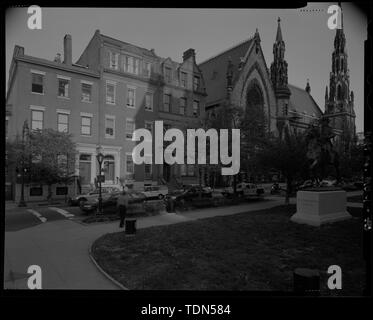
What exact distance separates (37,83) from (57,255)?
357 centimetres

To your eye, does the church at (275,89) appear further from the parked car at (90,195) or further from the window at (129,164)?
the parked car at (90,195)

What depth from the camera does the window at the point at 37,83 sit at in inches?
158

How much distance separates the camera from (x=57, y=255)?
165 inches

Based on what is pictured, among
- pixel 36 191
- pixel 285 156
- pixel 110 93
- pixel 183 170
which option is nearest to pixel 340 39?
pixel 183 170

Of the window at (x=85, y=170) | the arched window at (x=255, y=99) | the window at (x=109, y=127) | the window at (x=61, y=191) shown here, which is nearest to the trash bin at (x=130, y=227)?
the window at (x=61, y=191)

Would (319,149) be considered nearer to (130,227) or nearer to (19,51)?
(130,227)

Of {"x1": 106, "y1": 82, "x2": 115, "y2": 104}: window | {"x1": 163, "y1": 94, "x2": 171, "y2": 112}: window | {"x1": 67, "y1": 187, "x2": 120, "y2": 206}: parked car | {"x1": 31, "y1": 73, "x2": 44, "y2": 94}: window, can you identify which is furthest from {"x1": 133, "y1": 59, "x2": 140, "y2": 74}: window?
{"x1": 67, "y1": 187, "x2": 120, "y2": 206}: parked car

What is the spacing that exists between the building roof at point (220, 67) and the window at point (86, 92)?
2664mm

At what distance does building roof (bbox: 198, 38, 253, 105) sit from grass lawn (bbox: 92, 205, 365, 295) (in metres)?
4.08

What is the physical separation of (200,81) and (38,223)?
21.8ft

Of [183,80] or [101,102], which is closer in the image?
[101,102]

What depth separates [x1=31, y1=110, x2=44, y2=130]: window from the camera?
3689 millimetres
